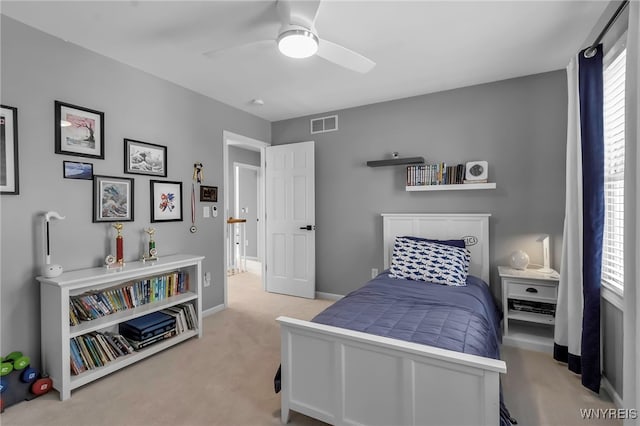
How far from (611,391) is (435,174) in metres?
2.17

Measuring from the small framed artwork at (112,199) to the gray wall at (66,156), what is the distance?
0.06 m

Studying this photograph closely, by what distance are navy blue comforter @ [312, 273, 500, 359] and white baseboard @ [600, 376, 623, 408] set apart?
2.15ft

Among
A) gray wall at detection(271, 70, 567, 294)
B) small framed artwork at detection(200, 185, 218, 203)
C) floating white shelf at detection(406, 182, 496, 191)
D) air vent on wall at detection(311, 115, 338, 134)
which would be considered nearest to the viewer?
gray wall at detection(271, 70, 567, 294)

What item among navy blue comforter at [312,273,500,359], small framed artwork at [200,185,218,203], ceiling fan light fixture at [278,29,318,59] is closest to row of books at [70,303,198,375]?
small framed artwork at [200,185,218,203]

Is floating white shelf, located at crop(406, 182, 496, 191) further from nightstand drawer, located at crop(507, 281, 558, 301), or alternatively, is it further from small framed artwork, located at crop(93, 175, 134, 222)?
small framed artwork, located at crop(93, 175, 134, 222)

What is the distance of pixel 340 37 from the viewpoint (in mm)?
2318

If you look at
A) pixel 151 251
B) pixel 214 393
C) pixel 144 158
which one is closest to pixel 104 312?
pixel 151 251

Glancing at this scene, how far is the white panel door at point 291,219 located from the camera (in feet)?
13.5

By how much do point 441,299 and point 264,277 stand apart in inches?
111

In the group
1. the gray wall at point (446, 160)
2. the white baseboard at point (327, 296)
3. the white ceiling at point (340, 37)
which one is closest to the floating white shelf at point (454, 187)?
the gray wall at point (446, 160)

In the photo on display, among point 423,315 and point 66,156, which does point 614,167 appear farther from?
point 66,156

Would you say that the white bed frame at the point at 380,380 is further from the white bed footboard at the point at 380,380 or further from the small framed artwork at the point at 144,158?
the small framed artwork at the point at 144,158

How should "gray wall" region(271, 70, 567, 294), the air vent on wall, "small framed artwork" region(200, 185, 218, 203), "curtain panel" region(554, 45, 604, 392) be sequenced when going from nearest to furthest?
"curtain panel" region(554, 45, 604, 392) → "gray wall" region(271, 70, 567, 294) → "small framed artwork" region(200, 185, 218, 203) → the air vent on wall

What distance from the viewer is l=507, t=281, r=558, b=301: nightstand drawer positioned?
2.59 m
